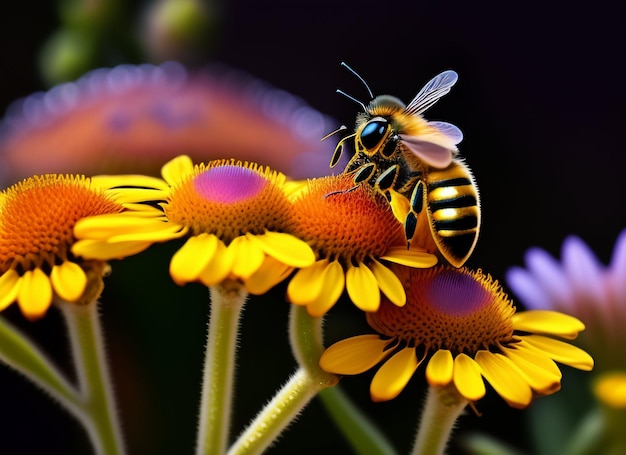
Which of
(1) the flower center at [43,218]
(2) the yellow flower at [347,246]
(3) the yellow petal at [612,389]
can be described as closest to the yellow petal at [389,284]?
(2) the yellow flower at [347,246]

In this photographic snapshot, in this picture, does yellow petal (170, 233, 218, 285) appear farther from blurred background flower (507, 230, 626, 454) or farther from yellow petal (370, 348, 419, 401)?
blurred background flower (507, 230, 626, 454)

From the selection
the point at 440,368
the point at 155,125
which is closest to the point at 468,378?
the point at 440,368

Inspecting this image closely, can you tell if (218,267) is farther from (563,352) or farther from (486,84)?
(486,84)

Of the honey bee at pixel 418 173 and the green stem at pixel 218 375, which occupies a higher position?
the honey bee at pixel 418 173

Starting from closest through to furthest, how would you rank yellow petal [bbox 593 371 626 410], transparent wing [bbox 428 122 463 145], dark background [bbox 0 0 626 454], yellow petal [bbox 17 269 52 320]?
yellow petal [bbox 17 269 52 320] < transparent wing [bbox 428 122 463 145] < yellow petal [bbox 593 371 626 410] < dark background [bbox 0 0 626 454]

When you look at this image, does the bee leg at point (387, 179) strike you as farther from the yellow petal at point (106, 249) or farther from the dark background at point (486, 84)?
the dark background at point (486, 84)

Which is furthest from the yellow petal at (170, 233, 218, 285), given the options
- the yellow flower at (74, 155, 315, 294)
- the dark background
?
the dark background

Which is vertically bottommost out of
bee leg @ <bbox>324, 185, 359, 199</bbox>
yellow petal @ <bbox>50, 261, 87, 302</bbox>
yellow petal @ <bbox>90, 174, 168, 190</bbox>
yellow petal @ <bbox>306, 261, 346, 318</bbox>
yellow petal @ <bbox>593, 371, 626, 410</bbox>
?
yellow petal @ <bbox>593, 371, 626, 410</bbox>

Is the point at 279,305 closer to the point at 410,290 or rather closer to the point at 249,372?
the point at 249,372
